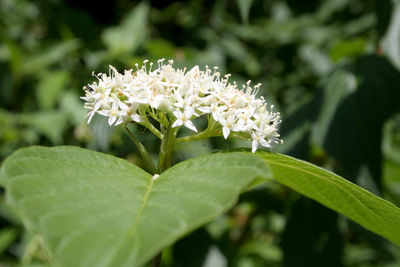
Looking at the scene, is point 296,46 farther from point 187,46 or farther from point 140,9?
point 140,9

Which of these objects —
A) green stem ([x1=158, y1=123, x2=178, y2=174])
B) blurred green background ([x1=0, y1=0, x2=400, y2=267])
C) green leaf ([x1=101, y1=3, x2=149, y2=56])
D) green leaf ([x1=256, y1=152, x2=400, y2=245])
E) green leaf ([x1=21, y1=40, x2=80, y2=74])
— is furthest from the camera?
green leaf ([x1=21, y1=40, x2=80, y2=74])

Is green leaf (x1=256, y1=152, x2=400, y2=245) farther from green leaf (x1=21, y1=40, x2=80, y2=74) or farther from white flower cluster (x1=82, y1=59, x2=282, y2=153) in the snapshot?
green leaf (x1=21, y1=40, x2=80, y2=74)

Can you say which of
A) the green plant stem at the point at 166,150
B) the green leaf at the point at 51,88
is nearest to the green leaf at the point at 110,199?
the green plant stem at the point at 166,150

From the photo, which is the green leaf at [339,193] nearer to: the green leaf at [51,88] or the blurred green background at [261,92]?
the blurred green background at [261,92]

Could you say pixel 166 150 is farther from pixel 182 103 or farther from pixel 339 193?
pixel 339 193

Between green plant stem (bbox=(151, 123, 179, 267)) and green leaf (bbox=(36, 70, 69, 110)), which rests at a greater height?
green plant stem (bbox=(151, 123, 179, 267))

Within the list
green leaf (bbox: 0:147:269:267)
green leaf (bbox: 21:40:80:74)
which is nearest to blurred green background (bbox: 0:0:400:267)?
green leaf (bbox: 21:40:80:74)
